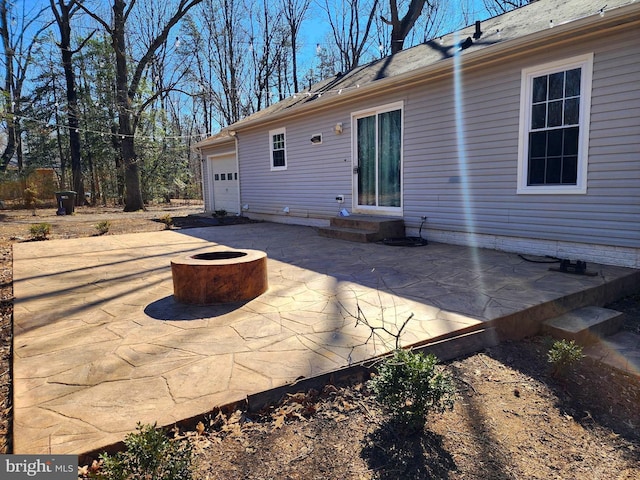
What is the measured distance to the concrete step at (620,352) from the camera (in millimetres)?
2586

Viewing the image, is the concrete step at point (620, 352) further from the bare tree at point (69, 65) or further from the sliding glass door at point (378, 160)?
the bare tree at point (69, 65)

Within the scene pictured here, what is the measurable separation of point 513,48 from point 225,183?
33.1ft

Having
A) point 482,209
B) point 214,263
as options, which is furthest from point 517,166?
point 214,263

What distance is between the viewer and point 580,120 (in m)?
4.68

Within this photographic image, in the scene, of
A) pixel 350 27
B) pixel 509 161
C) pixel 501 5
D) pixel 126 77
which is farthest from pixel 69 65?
pixel 501 5

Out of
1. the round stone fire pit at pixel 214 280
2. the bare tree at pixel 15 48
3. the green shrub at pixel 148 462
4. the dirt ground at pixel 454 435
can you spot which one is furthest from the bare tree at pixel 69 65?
the green shrub at pixel 148 462

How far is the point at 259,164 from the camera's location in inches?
435

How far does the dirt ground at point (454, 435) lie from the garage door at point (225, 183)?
34.6 feet

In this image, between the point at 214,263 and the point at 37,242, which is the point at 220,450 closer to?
the point at 214,263

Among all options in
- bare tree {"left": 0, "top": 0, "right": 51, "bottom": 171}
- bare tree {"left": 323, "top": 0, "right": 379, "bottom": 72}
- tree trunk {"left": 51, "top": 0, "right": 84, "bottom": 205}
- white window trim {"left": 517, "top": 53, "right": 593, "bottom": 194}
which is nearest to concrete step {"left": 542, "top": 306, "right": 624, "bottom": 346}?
white window trim {"left": 517, "top": 53, "right": 593, "bottom": 194}

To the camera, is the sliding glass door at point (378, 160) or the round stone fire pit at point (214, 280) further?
the sliding glass door at point (378, 160)

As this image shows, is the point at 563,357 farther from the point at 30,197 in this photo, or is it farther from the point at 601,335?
the point at 30,197

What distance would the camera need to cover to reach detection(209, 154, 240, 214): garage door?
41.5 feet

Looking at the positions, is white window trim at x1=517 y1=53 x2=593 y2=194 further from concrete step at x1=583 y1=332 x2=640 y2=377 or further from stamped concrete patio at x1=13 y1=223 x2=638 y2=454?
concrete step at x1=583 y1=332 x2=640 y2=377
